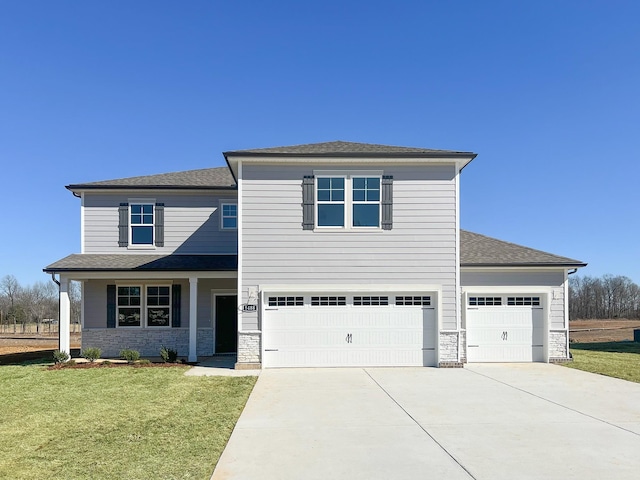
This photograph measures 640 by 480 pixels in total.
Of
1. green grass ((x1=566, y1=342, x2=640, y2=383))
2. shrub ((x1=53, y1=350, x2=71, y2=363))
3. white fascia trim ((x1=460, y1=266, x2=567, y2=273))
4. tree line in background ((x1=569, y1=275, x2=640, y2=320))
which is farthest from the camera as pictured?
tree line in background ((x1=569, y1=275, x2=640, y2=320))

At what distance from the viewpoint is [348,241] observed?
12.8 meters

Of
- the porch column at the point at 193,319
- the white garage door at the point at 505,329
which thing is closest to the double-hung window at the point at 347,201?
the white garage door at the point at 505,329

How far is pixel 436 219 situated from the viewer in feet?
42.6

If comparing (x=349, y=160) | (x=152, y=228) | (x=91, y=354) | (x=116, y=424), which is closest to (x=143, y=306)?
(x=91, y=354)

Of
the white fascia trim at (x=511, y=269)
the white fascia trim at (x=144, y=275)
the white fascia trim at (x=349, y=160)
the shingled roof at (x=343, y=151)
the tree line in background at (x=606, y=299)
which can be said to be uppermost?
the shingled roof at (x=343, y=151)

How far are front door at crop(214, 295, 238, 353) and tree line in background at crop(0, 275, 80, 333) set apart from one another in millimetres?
26473

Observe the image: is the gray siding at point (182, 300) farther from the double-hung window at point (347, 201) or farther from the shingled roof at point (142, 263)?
the double-hung window at point (347, 201)

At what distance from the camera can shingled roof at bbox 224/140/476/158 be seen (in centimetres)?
1258

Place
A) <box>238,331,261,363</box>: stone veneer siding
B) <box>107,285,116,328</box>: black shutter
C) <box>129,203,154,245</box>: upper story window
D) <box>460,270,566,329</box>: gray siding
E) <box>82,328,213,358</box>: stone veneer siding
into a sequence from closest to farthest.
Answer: <box>238,331,261,363</box>: stone veneer siding
<box>460,270,566,329</box>: gray siding
<box>82,328,213,358</box>: stone veneer siding
<box>107,285,116,328</box>: black shutter
<box>129,203,154,245</box>: upper story window

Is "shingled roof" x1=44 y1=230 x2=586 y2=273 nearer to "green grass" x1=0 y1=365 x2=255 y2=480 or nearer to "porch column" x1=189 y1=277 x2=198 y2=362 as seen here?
"porch column" x1=189 y1=277 x2=198 y2=362

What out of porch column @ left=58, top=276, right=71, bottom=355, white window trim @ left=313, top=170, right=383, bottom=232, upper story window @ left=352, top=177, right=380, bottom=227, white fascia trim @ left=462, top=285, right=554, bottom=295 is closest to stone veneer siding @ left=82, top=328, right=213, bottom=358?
porch column @ left=58, top=276, right=71, bottom=355

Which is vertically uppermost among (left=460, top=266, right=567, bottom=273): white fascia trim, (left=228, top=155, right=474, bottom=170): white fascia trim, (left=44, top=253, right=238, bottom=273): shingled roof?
(left=228, top=155, right=474, bottom=170): white fascia trim

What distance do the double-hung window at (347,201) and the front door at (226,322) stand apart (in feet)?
16.2

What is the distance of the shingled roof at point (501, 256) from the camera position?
1370cm
